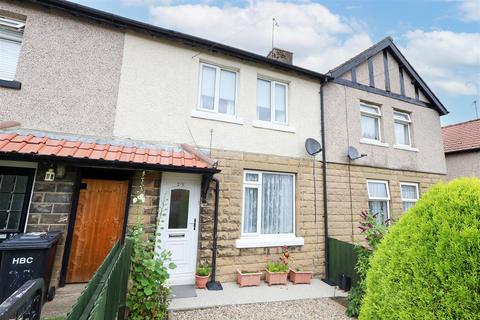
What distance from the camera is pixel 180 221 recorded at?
590 cm

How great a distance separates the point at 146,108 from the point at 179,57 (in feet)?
5.73

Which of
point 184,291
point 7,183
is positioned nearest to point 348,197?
point 184,291

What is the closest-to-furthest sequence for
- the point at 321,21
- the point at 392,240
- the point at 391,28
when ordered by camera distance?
the point at 392,240, the point at 321,21, the point at 391,28

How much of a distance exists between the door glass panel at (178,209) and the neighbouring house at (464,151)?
13405mm

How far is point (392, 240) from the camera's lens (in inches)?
77.8

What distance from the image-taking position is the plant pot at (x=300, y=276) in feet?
20.3

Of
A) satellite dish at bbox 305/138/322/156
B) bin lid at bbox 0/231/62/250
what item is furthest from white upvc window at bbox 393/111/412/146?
bin lid at bbox 0/231/62/250

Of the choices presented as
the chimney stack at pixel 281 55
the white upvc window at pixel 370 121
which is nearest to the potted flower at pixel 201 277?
the white upvc window at pixel 370 121

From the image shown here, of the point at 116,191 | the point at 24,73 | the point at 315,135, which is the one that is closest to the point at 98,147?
the point at 116,191

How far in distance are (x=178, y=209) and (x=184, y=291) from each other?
1.87 metres

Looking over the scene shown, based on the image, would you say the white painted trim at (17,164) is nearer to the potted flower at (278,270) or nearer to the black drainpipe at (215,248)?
the black drainpipe at (215,248)

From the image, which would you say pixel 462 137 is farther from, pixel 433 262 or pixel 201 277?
pixel 433 262

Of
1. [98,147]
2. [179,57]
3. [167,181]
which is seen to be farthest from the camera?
[179,57]

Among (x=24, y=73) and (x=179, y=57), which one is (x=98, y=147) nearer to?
(x=24, y=73)
